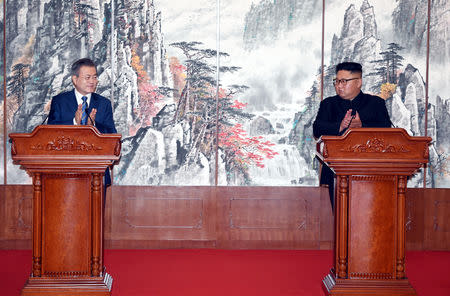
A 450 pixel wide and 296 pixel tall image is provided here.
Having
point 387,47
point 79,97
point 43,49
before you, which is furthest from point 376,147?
point 43,49

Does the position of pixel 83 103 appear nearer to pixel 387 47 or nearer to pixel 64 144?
pixel 64 144

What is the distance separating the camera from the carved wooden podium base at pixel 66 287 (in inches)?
118

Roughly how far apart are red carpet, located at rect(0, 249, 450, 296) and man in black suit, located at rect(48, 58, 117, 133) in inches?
47.5

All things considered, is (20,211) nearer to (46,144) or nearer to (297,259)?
(46,144)

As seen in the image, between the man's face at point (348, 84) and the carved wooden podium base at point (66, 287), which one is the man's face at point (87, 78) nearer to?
the carved wooden podium base at point (66, 287)

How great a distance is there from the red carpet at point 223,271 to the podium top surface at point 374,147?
3.22 ft

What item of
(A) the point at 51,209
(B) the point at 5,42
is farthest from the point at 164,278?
(B) the point at 5,42

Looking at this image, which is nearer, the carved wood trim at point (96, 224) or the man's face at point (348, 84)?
the carved wood trim at point (96, 224)

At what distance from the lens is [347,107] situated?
153 inches

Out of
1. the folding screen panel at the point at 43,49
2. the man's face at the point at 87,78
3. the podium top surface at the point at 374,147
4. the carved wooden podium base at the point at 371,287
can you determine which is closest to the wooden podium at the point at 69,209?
the man's face at the point at 87,78

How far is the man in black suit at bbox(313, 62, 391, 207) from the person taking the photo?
373 centimetres

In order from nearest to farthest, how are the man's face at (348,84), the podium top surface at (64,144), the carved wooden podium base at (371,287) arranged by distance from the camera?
1. the podium top surface at (64,144)
2. the carved wooden podium base at (371,287)
3. the man's face at (348,84)

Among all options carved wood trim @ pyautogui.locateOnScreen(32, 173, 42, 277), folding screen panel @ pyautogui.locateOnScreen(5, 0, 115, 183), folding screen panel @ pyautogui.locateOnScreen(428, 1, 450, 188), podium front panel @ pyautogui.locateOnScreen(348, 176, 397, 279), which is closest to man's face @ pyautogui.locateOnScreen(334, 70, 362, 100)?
podium front panel @ pyautogui.locateOnScreen(348, 176, 397, 279)

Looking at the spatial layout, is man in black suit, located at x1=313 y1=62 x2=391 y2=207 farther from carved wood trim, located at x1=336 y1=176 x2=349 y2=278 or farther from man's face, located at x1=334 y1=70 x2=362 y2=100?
carved wood trim, located at x1=336 y1=176 x2=349 y2=278
